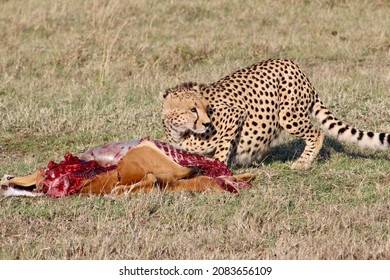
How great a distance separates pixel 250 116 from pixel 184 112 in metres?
0.63

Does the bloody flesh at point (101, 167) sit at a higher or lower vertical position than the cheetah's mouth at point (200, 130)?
lower

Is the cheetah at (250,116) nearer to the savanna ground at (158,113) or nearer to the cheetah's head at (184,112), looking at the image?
the cheetah's head at (184,112)

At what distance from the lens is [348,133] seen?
7090mm

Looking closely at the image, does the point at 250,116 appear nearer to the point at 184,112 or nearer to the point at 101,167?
the point at 184,112

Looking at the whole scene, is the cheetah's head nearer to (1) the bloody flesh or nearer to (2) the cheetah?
(2) the cheetah

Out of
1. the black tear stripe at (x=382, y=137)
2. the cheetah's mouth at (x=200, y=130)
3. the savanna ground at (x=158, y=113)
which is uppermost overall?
the cheetah's mouth at (x=200, y=130)

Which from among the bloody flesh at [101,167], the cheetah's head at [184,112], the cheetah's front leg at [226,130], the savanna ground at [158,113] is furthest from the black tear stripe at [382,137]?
the cheetah's head at [184,112]

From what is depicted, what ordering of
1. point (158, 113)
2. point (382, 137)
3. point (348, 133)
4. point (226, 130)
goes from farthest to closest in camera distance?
point (158, 113)
point (348, 133)
point (382, 137)
point (226, 130)

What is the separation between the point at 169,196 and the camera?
5.93 meters

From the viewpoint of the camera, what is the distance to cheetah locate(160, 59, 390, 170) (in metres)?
6.55

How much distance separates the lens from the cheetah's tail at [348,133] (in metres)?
6.87

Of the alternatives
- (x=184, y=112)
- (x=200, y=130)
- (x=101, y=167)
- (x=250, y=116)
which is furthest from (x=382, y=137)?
(x=101, y=167)

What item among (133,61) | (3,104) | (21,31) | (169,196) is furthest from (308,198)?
(21,31)

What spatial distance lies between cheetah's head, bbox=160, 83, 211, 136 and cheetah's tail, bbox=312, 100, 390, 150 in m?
1.11
